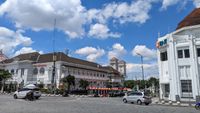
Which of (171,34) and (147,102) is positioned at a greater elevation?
(171,34)

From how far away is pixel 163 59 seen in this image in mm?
41031

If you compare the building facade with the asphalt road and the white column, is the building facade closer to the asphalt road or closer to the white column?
the white column

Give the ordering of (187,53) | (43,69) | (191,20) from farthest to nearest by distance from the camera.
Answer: (43,69) < (191,20) < (187,53)

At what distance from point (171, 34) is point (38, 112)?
28383mm

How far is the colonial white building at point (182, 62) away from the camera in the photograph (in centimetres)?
3613

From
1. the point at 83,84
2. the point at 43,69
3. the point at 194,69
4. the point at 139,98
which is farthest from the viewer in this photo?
the point at 43,69

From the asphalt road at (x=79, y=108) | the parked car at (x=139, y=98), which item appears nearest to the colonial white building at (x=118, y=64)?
the parked car at (x=139, y=98)

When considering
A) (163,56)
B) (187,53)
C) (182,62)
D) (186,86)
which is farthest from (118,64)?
(186,86)

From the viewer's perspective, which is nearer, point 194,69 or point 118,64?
point 194,69

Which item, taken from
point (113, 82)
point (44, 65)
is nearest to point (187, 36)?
point (44, 65)

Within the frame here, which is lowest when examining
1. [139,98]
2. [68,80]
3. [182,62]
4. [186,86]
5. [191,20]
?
[139,98]

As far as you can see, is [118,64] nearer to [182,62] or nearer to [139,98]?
[182,62]

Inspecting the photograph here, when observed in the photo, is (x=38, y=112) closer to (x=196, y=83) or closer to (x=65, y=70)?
(x=196, y=83)

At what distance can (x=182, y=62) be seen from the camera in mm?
37344
